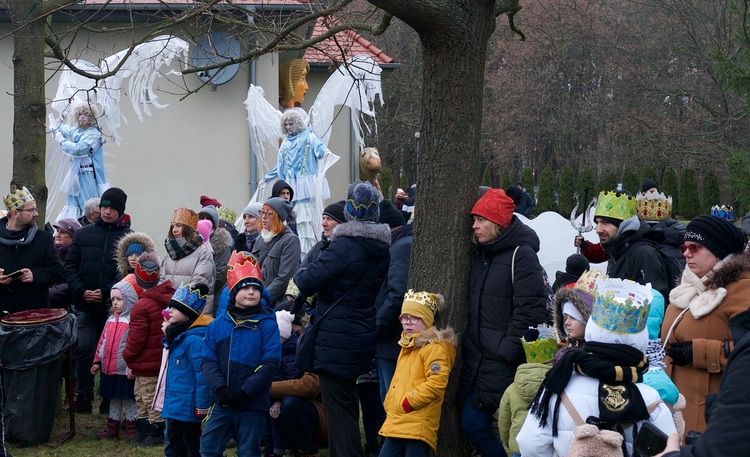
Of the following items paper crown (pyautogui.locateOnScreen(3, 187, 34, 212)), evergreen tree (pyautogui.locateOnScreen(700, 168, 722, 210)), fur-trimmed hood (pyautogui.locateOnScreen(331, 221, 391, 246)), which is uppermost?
evergreen tree (pyautogui.locateOnScreen(700, 168, 722, 210))

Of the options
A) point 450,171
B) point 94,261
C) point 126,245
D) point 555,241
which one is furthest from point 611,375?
point 555,241

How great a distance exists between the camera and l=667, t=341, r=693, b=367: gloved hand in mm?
5059

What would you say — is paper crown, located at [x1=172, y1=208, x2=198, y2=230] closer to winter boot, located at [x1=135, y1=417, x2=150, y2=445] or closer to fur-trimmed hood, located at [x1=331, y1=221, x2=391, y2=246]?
winter boot, located at [x1=135, y1=417, x2=150, y2=445]

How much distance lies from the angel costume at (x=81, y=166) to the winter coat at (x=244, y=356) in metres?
5.98

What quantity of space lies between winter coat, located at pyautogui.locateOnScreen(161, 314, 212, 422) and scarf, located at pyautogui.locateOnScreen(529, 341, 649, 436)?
303cm

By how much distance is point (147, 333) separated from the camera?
282 inches

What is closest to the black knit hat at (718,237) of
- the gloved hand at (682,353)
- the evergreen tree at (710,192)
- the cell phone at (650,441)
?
the gloved hand at (682,353)

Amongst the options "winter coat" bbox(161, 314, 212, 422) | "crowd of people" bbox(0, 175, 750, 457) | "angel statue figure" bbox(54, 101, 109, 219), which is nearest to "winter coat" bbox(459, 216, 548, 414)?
"crowd of people" bbox(0, 175, 750, 457)

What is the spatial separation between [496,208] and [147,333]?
9.79ft

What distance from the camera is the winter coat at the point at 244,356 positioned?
6.04 metres

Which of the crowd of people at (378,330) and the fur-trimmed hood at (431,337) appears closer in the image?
the crowd of people at (378,330)

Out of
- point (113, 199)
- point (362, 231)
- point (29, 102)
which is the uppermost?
point (29, 102)

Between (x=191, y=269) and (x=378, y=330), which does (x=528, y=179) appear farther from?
(x=378, y=330)

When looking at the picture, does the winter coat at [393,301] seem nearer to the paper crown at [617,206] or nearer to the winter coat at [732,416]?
the paper crown at [617,206]
